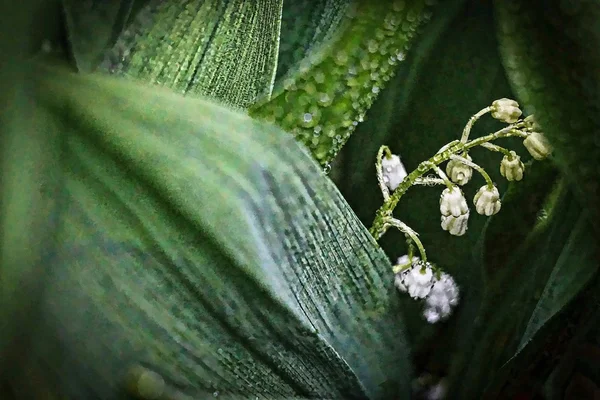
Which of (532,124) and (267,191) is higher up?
(532,124)

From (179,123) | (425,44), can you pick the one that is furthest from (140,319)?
(425,44)

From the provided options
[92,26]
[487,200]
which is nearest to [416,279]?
[487,200]

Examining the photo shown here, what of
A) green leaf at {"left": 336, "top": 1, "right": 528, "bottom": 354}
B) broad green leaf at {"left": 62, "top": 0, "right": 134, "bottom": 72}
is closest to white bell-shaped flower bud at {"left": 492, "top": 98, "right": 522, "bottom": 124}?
green leaf at {"left": 336, "top": 1, "right": 528, "bottom": 354}

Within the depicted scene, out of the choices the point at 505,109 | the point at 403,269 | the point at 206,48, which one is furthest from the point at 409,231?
the point at 206,48

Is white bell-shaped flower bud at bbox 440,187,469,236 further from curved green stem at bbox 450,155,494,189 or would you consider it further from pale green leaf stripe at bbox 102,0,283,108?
pale green leaf stripe at bbox 102,0,283,108

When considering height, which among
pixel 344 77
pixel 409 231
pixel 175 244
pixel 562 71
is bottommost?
pixel 175 244

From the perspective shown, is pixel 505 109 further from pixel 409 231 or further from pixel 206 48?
pixel 206 48

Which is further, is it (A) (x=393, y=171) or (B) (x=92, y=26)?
(A) (x=393, y=171)

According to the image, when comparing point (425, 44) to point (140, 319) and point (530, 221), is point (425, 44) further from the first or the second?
point (140, 319)
